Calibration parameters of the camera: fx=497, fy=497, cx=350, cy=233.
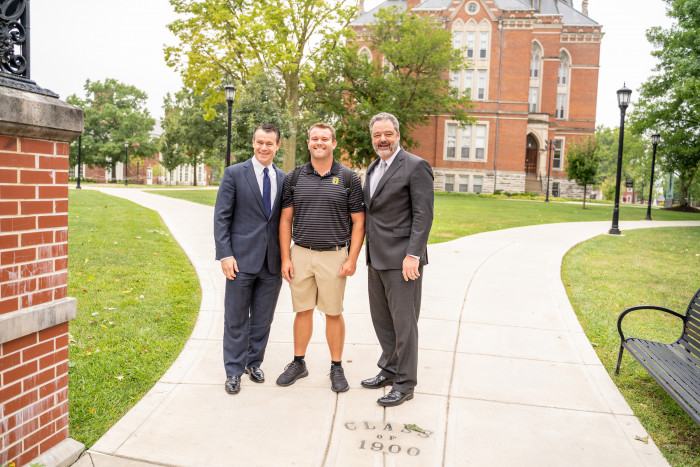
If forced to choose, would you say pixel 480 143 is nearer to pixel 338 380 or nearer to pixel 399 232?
pixel 399 232

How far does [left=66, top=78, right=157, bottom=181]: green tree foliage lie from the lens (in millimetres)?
55875

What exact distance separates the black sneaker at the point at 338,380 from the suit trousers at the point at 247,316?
67 centimetres

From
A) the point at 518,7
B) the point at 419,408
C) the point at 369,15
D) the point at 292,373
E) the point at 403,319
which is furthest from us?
the point at 369,15

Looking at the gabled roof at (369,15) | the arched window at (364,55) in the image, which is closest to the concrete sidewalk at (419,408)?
the arched window at (364,55)

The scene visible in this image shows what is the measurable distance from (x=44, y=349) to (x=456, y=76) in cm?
4477

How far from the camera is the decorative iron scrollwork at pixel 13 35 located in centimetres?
248

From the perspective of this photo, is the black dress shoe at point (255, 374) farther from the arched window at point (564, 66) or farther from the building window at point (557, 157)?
the arched window at point (564, 66)

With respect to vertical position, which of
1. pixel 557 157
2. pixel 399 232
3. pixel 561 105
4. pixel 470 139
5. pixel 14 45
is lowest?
pixel 399 232

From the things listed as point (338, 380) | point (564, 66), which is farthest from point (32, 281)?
point (564, 66)

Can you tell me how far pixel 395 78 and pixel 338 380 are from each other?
103ft

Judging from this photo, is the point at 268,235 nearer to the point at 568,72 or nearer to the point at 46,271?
the point at 46,271

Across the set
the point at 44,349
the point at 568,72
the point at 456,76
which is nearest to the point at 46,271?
the point at 44,349

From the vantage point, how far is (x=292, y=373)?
4.16 meters

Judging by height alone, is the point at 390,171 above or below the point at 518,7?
below
